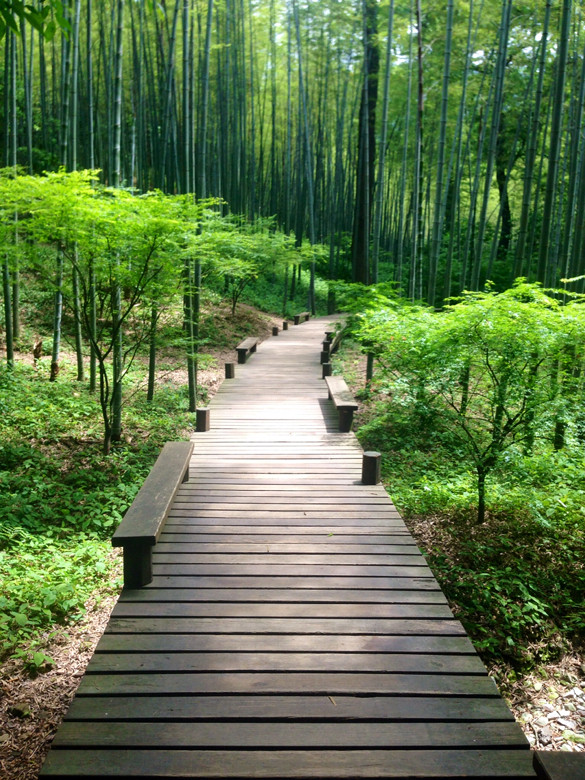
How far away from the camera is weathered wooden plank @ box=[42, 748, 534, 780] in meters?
1.61

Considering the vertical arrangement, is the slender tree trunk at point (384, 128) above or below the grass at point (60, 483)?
above

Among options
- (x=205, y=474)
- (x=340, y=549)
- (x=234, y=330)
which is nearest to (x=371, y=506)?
(x=340, y=549)

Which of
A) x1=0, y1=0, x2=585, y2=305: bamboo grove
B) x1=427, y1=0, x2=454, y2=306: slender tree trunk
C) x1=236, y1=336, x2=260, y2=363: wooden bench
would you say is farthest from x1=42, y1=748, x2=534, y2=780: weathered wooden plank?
x1=236, y1=336, x2=260, y2=363: wooden bench

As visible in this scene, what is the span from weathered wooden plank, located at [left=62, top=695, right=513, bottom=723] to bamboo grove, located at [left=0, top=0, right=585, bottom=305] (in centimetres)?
407

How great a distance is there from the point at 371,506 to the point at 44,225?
11.5 ft

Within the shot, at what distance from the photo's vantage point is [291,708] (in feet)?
6.07

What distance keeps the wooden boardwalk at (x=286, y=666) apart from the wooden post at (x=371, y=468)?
0.39 metres

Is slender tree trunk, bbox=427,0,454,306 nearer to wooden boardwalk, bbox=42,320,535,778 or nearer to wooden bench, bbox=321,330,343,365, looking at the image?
wooden bench, bbox=321,330,343,365

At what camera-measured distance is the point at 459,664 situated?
2105mm

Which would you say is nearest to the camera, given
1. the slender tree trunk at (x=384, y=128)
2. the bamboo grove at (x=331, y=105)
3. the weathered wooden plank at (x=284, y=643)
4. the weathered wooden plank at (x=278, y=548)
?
the weathered wooden plank at (x=284, y=643)

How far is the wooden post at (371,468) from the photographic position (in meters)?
4.00

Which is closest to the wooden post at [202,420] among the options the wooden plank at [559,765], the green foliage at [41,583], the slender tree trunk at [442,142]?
the green foliage at [41,583]

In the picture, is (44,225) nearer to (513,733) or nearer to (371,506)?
(371,506)

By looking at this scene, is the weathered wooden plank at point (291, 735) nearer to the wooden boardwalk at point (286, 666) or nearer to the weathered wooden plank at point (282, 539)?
the wooden boardwalk at point (286, 666)
